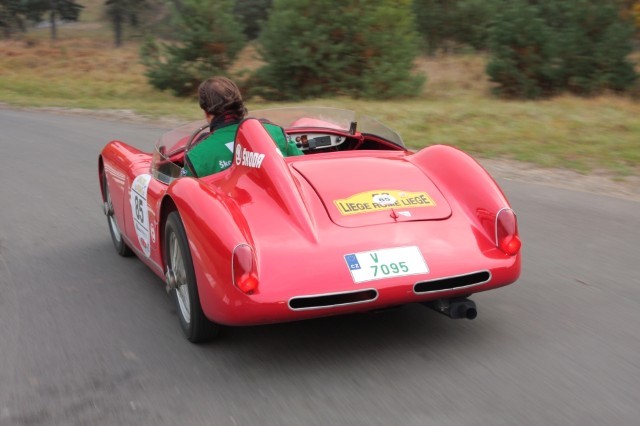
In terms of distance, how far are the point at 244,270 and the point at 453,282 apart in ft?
3.11

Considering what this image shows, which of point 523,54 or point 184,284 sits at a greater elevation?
point 184,284

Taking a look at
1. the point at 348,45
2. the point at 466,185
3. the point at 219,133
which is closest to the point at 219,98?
the point at 219,133

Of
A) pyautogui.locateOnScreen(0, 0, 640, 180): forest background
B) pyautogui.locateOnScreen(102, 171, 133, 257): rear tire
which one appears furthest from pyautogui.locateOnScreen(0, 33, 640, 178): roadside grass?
pyautogui.locateOnScreen(102, 171, 133, 257): rear tire

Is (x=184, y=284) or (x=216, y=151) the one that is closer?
(x=184, y=284)

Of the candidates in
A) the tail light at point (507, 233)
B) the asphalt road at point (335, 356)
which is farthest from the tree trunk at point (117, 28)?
the tail light at point (507, 233)

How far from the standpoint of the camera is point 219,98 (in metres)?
4.96

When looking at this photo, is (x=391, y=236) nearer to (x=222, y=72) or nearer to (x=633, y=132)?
(x=633, y=132)

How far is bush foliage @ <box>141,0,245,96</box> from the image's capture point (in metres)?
27.7

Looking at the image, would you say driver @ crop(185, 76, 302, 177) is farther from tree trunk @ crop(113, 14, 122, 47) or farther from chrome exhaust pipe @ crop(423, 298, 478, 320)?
tree trunk @ crop(113, 14, 122, 47)

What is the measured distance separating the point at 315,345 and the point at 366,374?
0.48 meters

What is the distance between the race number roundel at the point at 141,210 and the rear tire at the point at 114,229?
0.74m

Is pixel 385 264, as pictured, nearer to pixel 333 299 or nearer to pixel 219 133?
pixel 333 299

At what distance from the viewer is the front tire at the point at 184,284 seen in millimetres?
4121

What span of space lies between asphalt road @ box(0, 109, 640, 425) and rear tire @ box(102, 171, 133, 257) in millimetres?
115
